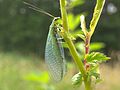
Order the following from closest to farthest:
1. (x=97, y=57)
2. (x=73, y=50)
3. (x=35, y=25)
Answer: (x=73, y=50) < (x=97, y=57) < (x=35, y=25)

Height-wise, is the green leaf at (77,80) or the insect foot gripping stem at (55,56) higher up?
the insect foot gripping stem at (55,56)

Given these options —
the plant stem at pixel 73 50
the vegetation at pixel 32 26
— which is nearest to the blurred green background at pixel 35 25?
the vegetation at pixel 32 26

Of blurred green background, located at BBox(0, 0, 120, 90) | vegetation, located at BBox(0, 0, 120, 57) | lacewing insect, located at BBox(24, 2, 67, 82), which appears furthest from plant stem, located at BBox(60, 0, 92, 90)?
vegetation, located at BBox(0, 0, 120, 57)

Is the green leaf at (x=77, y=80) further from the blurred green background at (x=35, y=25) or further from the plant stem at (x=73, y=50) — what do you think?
the blurred green background at (x=35, y=25)

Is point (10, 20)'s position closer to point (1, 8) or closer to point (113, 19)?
point (1, 8)

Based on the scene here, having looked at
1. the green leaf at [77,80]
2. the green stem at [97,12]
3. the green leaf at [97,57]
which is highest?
the green stem at [97,12]


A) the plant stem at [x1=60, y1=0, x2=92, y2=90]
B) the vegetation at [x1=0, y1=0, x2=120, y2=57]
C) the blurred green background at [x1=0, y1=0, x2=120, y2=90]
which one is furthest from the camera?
the vegetation at [x1=0, y1=0, x2=120, y2=57]

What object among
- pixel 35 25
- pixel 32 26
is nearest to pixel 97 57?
pixel 32 26

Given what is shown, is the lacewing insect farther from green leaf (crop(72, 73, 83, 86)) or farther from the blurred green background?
the blurred green background

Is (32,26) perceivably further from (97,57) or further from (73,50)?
(73,50)
